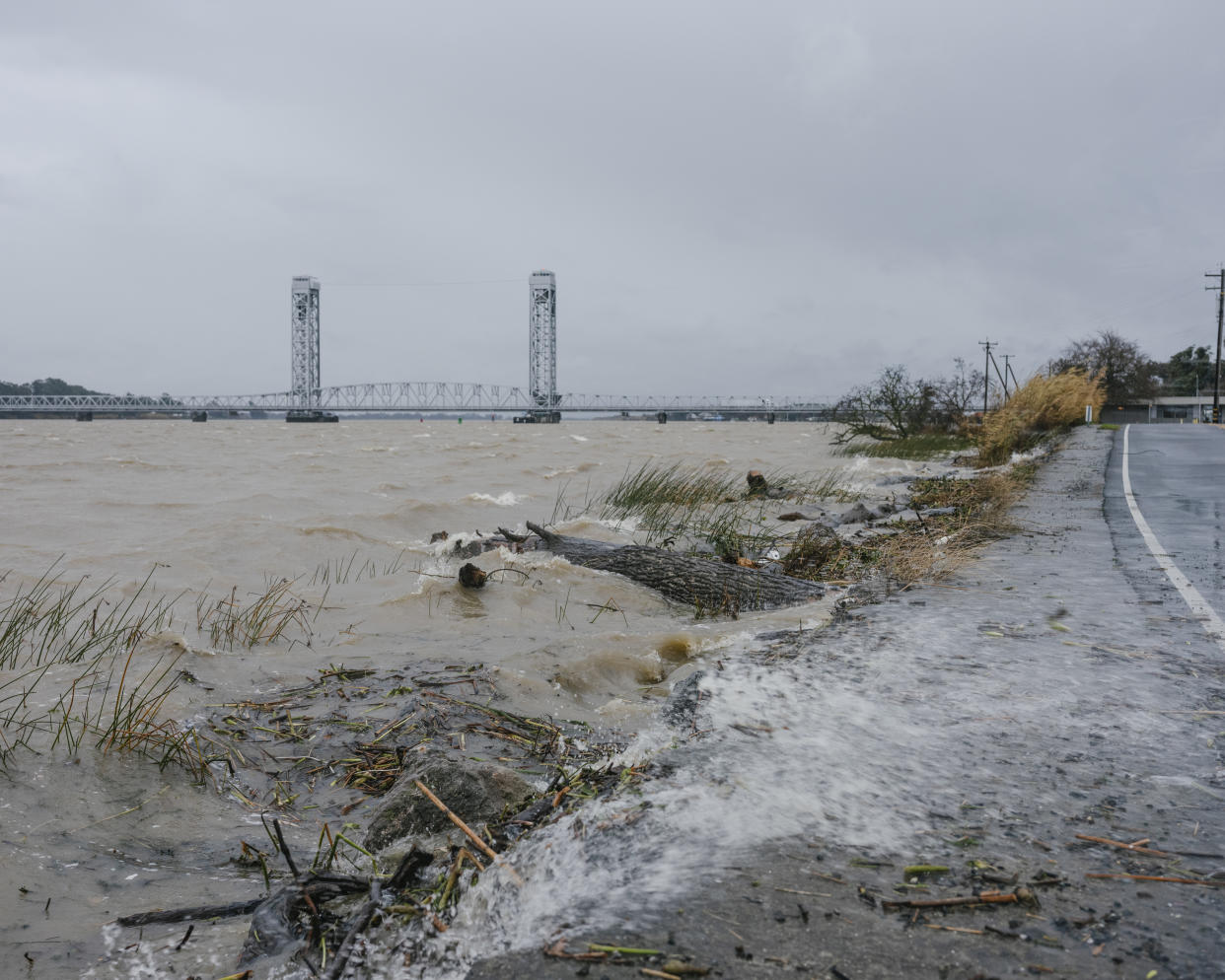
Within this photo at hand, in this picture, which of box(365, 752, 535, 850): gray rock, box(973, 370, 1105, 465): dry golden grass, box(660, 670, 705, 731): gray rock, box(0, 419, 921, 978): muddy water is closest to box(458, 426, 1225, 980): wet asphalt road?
box(660, 670, 705, 731): gray rock

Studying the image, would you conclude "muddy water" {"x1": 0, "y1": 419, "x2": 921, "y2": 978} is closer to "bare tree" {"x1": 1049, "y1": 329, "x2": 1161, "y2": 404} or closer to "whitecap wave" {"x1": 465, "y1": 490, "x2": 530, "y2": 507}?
"whitecap wave" {"x1": 465, "y1": 490, "x2": 530, "y2": 507}

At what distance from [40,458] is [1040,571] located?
73.6ft

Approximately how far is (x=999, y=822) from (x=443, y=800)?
169 centimetres

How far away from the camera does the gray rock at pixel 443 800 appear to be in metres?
2.46

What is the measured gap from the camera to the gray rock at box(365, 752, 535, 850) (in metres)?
2.46

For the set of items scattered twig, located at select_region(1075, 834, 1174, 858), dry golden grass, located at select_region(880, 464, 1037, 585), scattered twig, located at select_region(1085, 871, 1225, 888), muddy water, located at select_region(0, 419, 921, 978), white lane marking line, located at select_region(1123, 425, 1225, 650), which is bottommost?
muddy water, located at select_region(0, 419, 921, 978)

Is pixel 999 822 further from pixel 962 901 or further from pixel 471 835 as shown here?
pixel 471 835

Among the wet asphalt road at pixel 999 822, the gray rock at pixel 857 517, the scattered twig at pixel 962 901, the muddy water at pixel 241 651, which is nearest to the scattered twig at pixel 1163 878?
the wet asphalt road at pixel 999 822

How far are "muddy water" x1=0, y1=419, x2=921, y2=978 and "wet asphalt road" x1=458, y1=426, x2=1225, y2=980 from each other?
95cm

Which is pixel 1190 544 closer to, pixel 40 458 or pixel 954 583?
pixel 954 583

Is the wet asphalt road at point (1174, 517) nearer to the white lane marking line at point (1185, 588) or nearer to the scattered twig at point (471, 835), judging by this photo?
the white lane marking line at point (1185, 588)

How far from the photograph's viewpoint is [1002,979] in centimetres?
169

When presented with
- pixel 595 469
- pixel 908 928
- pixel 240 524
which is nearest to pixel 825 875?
pixel 908 928

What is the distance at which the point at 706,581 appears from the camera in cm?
588
